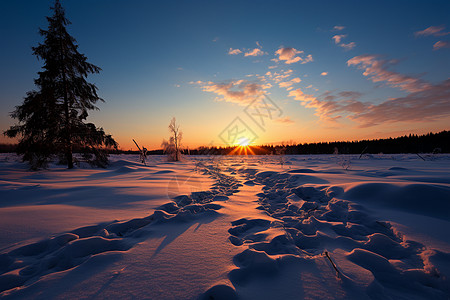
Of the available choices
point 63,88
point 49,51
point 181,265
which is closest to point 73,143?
point 63,88

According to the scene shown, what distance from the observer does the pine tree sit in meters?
7.82

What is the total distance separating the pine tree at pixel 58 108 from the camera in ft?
25.7

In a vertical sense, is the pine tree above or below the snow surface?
above

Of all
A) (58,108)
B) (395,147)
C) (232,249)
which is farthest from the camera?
(395,147)

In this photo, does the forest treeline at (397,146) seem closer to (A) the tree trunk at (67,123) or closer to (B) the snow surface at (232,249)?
(A) the tree trunk at (67,123)

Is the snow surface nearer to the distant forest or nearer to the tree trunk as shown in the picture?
the tree trunk

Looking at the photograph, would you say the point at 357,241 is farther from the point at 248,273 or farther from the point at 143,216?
the point at 143,216

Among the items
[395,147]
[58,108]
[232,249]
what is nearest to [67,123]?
[58,108]

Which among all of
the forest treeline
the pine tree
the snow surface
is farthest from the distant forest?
the snow surface

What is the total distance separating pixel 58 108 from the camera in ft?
27.6

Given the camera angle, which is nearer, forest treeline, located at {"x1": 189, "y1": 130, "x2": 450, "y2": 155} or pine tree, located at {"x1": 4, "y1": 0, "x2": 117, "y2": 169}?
pine tree, located at {"x1": 4, "y1": 0, "x2": 117, "y2": 169}

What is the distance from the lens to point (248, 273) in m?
1.32

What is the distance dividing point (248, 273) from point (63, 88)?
11924mm

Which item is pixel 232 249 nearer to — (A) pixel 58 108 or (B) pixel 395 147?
(A) pixel 58 108
